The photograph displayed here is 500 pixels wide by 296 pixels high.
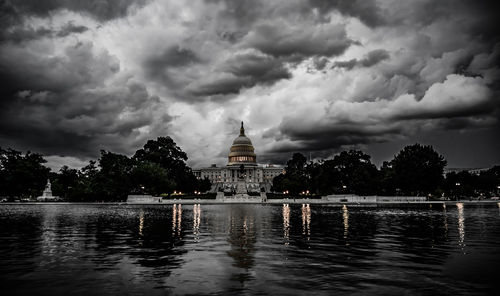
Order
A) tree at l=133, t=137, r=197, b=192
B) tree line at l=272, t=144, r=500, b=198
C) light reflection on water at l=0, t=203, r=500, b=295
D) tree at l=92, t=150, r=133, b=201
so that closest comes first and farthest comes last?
light reflection on water at l=0, t=203, r=500, b=295, tree at l=92, t=150, r=133, b=201, tree line at l=272, t=144, r=500, b=198, tree at l=133, t=137, r=197, b=192

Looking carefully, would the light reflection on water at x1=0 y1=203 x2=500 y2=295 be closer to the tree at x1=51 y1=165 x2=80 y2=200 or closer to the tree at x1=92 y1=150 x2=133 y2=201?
the tree at x1=92 y1=150 x2=133 y2=201

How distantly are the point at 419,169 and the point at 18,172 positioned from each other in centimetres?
10868

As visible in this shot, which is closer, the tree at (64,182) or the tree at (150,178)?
the tree at (150,178)

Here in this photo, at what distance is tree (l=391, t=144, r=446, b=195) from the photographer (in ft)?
337

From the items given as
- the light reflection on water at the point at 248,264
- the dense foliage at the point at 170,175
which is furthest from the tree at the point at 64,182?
the light reflection on water at the point at 248,264

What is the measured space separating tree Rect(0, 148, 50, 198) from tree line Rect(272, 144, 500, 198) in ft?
263

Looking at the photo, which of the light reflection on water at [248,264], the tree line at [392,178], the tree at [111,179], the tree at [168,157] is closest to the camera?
the light reflection on water at [248,264]

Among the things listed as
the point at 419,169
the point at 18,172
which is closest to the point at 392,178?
the point at 419,169

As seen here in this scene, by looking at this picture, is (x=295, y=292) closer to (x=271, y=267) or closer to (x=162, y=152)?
(x=271, y=267)

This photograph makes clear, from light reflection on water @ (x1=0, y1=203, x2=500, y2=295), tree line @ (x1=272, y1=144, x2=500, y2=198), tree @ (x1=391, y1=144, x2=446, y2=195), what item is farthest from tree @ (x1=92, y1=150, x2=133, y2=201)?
light reflection on water @ (x1=0, y1=203, x2=500, y2=295)

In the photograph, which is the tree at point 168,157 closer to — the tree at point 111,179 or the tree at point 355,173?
the tree at point 111,179

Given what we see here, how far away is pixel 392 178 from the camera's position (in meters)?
110

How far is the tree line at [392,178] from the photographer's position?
104250mm

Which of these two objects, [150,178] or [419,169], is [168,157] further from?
[419,169]
